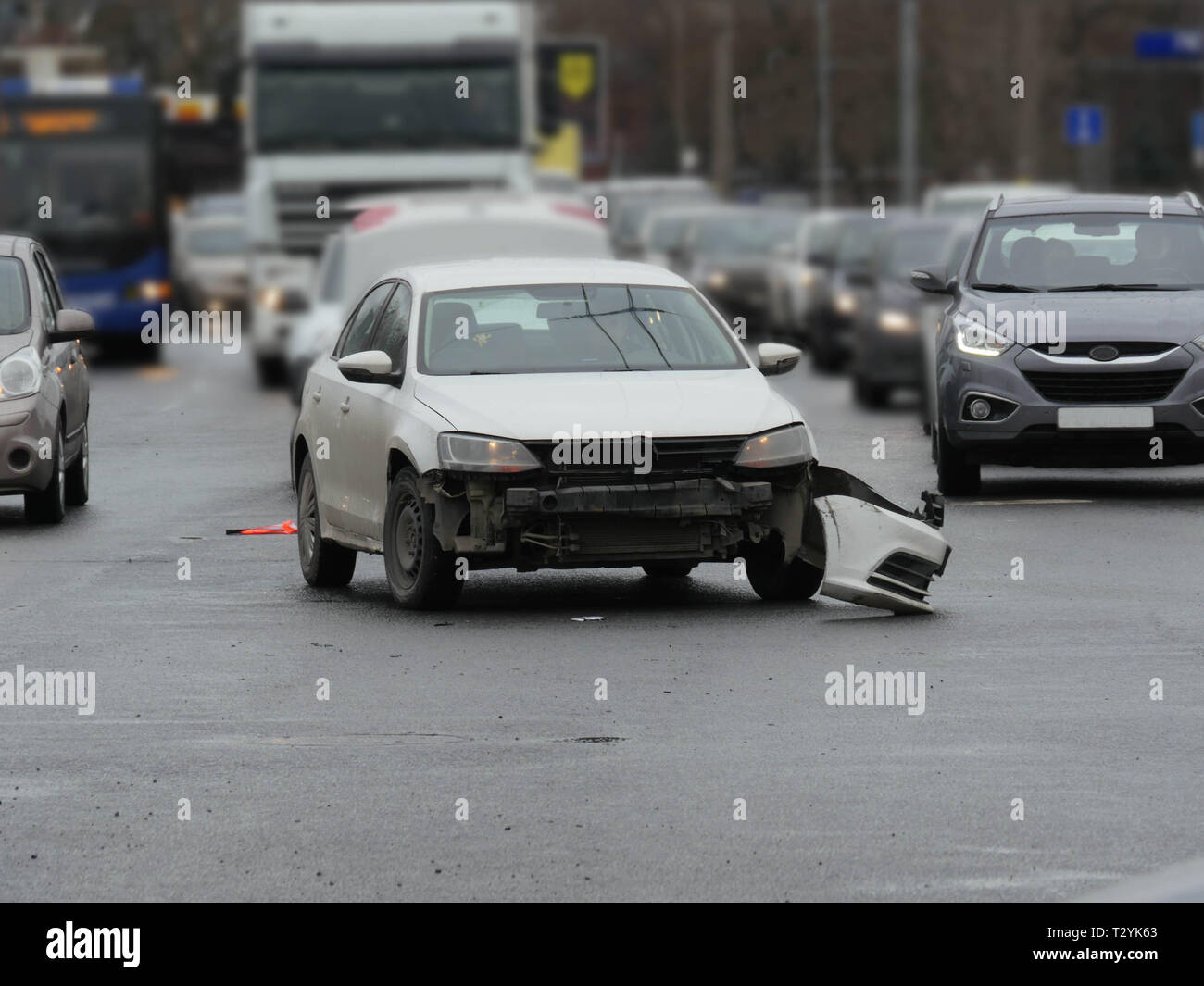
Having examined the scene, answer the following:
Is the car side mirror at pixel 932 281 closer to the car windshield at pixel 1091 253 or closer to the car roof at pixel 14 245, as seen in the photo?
the car windshield at pixel 1091 253

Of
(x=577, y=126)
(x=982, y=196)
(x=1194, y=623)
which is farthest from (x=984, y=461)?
(x=577, y=126)

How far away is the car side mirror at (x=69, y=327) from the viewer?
17.8m

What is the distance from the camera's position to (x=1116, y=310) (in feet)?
58.6

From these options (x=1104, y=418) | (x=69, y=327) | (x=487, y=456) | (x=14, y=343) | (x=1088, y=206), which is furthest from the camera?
(x=1088, y=206)

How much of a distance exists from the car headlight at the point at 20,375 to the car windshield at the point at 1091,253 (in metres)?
5.68

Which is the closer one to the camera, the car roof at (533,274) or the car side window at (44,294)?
the car roof at (533,274)

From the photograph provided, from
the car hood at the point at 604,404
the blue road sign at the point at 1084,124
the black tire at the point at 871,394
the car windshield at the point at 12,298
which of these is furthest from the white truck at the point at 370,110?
the blue road sign at the point at 1084,124

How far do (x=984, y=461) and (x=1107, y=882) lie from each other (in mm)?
10963

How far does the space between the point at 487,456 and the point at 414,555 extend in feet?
2.21

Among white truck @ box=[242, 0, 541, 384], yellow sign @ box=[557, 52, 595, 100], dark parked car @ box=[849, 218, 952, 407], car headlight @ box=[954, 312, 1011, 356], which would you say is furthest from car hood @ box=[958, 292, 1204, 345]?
yellow sign @ box=[557, 52, 595, 100]

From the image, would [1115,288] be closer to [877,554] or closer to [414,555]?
[877,554]

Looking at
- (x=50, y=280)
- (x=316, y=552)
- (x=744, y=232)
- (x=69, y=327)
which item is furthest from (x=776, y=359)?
(x=744, y=232)
